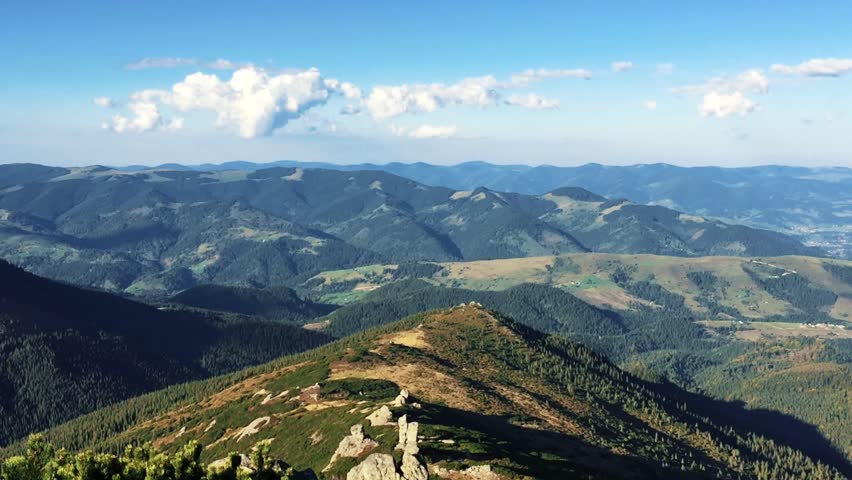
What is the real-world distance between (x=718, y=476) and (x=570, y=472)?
92.6 m

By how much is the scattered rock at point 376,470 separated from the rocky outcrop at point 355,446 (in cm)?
1942

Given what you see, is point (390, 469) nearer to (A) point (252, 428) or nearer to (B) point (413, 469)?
(B) point (413, 469)

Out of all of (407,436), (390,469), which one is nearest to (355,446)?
(407,436)

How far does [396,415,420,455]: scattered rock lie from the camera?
112812 millimetres

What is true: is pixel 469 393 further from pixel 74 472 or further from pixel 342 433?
pixel 74 472

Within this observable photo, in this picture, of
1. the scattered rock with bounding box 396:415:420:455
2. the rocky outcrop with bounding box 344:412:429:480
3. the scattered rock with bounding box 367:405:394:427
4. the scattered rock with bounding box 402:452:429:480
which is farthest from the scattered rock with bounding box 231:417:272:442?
the scattered rock with bounding box 402:452:429:480

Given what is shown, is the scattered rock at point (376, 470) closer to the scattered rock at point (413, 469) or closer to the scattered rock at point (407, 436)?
the scattered rock at point (413, 469)

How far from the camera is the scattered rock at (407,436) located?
4441 inches

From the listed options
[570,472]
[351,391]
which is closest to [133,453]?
[570,472]

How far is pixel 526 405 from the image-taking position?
650ft

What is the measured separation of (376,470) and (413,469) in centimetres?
A: 609

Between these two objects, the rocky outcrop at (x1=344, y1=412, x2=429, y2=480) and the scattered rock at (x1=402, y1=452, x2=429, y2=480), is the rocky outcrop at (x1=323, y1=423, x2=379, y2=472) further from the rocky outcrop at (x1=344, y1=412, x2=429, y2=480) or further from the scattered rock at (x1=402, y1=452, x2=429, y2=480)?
the scattered rock at (x1=402, y1=452, x2=429, y2=480)

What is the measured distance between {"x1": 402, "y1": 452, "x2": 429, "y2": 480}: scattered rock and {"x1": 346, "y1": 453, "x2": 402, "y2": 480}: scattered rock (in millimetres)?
1516

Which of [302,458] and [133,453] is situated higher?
[133,453]
